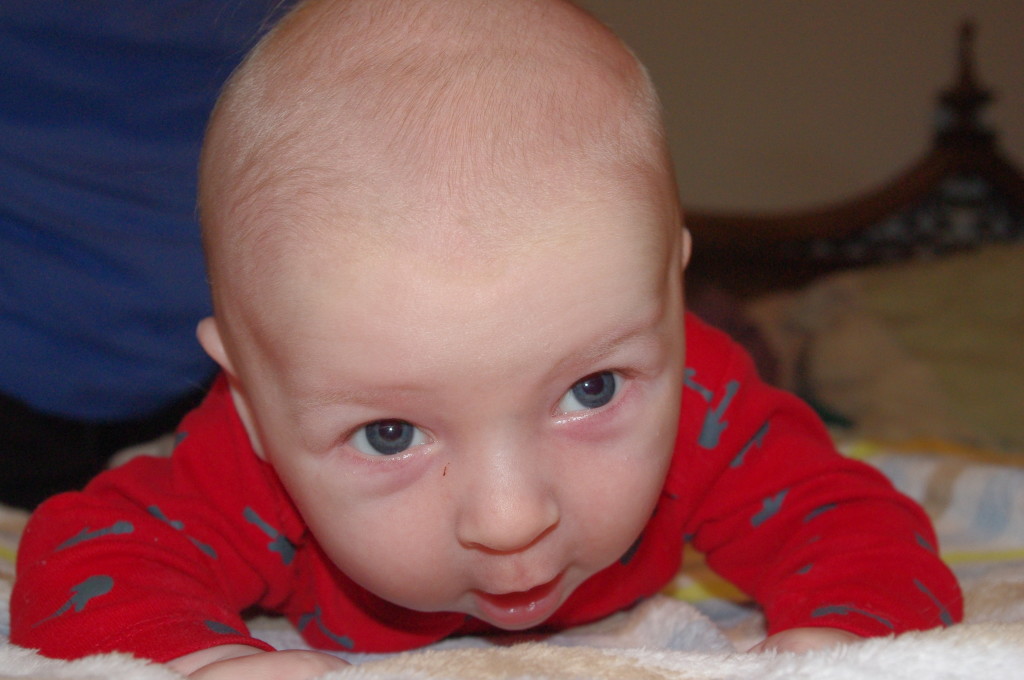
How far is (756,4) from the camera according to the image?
3.07 m

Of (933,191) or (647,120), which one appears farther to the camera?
(933,191)

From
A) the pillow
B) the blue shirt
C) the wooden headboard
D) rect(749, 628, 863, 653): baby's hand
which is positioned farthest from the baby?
the wooden headboard

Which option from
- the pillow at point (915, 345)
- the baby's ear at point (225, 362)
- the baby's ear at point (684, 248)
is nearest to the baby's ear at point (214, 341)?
the baby's ear at point (225, 362)

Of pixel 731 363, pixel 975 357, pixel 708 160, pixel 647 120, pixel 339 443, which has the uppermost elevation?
pixel 647 120

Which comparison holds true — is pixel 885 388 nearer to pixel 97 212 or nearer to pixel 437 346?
pixel 97 212

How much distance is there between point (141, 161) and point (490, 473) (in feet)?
2.61

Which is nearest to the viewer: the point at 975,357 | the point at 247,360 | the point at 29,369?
the point at 247,360

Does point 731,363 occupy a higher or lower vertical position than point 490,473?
lower

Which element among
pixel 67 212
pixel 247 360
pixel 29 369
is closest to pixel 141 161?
pixel 67 212

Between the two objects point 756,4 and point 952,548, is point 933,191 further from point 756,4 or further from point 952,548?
point 952,548

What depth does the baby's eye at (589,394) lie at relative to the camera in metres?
0.64

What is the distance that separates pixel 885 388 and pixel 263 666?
2.14 m

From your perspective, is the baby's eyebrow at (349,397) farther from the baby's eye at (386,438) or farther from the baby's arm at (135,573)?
the baby's arm at (135,573)

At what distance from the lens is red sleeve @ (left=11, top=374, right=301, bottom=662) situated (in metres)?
0.68
